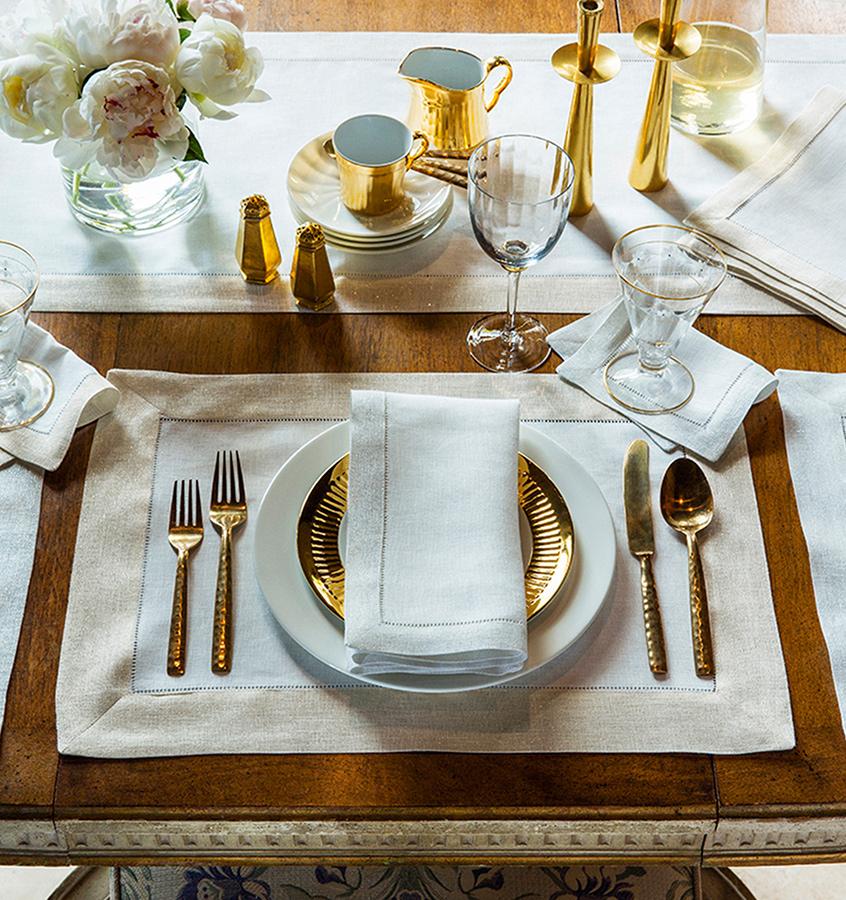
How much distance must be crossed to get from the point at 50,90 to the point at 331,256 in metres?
0.30

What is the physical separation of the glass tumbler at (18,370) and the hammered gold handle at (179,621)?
0.67 feet

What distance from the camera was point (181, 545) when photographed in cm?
88

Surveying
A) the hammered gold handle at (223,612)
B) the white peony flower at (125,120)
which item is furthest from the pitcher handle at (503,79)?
the hammered gold handle at (223,612)

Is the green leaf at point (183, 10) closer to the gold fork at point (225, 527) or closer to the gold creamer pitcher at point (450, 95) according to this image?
the gold creamer pitcher at point (450, 95)

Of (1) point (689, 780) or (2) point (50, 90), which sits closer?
(1) point (689, 780)

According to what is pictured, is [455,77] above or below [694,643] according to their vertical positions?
above

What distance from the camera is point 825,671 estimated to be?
0.82 meters

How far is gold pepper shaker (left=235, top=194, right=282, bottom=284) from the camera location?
1045 mm

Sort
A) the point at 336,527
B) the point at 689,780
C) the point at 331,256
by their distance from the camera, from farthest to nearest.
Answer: the point at 331,256, the point at 336,527, the point at 689,780

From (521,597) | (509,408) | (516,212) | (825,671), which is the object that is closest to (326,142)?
(516,212)

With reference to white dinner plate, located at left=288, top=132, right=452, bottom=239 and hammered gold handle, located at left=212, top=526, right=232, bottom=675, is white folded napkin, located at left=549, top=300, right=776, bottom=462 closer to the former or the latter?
white dinner plate, located at left=288, top=132, right=452, bottom=239

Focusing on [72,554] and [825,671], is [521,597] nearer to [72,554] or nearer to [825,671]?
[825,671]

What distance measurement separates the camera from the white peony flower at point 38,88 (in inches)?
37.0

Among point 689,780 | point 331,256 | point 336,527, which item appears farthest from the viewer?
point 331,256
